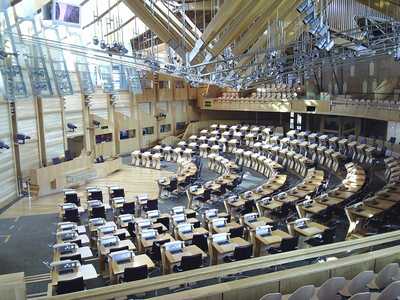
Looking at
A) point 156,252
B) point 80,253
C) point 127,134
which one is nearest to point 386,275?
point 156,252

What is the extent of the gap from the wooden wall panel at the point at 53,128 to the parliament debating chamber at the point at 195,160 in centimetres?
10

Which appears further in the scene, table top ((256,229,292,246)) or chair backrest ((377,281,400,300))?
table top ((256,229,292,246))

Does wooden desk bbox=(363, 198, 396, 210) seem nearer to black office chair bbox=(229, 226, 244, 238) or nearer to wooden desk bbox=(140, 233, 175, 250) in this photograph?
black office chair bbox=(229, 226, 244, 238)

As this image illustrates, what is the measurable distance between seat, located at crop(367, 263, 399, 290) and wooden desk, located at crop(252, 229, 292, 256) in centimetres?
427

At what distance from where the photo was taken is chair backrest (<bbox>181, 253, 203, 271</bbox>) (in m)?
10.2

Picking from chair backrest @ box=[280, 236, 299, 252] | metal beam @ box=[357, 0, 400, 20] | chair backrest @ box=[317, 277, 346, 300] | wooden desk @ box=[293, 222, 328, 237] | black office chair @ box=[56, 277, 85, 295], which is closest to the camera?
chair backrest @ box=[317, 277, 346, 300]

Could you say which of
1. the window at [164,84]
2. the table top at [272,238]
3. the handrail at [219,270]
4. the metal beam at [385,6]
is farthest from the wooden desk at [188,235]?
the window at [164,84]

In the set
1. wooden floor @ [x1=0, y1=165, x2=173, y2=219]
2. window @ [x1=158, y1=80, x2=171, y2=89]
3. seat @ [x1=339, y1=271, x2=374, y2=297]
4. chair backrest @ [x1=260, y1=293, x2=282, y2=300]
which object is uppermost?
window @ [x1=158, y1=80, x2=171, y2=89]

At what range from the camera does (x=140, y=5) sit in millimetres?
13797

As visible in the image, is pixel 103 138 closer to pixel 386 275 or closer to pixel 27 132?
pixel 27 132

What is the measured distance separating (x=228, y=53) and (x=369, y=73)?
16061mm

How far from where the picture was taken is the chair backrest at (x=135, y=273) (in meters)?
9.51

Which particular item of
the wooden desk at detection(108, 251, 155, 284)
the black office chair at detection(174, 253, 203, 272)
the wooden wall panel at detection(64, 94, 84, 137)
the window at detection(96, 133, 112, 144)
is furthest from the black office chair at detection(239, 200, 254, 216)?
the window at detection(96, 133, 112, 144)

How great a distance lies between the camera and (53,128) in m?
23.2
